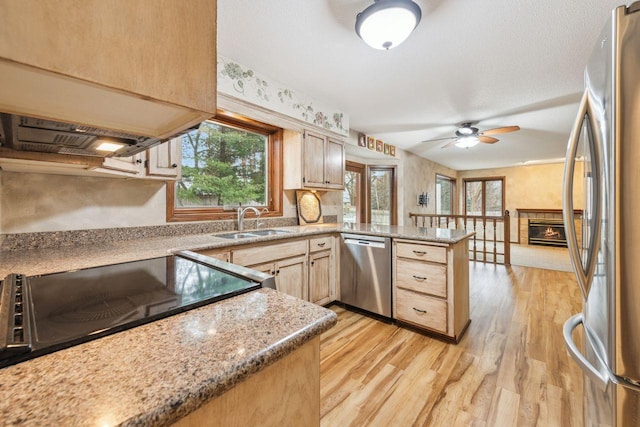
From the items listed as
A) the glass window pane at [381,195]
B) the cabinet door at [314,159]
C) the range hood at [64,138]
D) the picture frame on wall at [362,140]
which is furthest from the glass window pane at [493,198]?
the range hood at [64,138]

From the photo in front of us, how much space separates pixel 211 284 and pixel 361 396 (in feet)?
4.14

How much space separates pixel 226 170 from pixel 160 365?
2391 millimetres

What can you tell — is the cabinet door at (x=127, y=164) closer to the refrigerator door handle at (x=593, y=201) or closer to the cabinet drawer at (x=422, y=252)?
the refrigerator door handle at (x=593, y=201)

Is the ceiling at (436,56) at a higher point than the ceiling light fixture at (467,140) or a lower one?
higher

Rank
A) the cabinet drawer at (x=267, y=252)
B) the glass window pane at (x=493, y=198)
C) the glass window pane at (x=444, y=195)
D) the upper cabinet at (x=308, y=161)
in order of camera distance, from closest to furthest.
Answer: the cabinet drawer at (x=267, y=252), the upper cabinet at (x=308, y=161), the glass window pane at (x=444, y=195), the glass window pane at (x=493, y=198)

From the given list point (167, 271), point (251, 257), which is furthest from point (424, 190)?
point (167, 271)

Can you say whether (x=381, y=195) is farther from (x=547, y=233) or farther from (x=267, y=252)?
(x=547, y=233)

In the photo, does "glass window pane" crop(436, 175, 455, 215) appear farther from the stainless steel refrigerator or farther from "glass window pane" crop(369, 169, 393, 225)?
the stainless steel refrigerator

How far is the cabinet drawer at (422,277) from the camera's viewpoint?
218 cm

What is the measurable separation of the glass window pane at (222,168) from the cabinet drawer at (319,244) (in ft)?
2.57

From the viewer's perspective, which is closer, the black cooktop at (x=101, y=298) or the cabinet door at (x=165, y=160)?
the black cooktop at (x=101, y=298)

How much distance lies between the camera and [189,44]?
1.75 ft

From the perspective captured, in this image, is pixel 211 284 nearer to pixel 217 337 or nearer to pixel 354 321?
pixel 217 337

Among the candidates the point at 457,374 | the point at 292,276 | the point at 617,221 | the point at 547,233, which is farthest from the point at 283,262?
the point at 547,233
